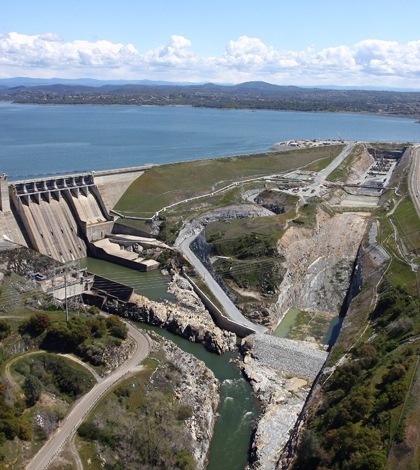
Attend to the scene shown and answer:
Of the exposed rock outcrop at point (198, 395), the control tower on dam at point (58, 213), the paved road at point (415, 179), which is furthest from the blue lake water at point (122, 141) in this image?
the exposed rock outcrop at point (198, 395)

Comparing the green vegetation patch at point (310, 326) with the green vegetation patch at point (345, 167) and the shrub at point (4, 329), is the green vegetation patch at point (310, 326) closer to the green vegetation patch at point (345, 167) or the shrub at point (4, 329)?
the shrub at point (4, 329)

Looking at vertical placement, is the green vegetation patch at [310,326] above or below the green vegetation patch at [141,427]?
below

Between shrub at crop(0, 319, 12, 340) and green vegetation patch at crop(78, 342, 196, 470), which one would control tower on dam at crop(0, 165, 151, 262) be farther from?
green vegetation patch at crop(78, 342, 196, 470)

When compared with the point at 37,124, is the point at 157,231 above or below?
below

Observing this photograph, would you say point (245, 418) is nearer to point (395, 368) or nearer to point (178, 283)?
point (395, 368)

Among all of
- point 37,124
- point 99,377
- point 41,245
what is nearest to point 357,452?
point 99,377

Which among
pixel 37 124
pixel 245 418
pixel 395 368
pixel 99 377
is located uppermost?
pixel 37 124

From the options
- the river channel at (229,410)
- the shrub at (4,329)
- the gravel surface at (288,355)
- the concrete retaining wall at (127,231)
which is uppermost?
the shrub at (4,329)
